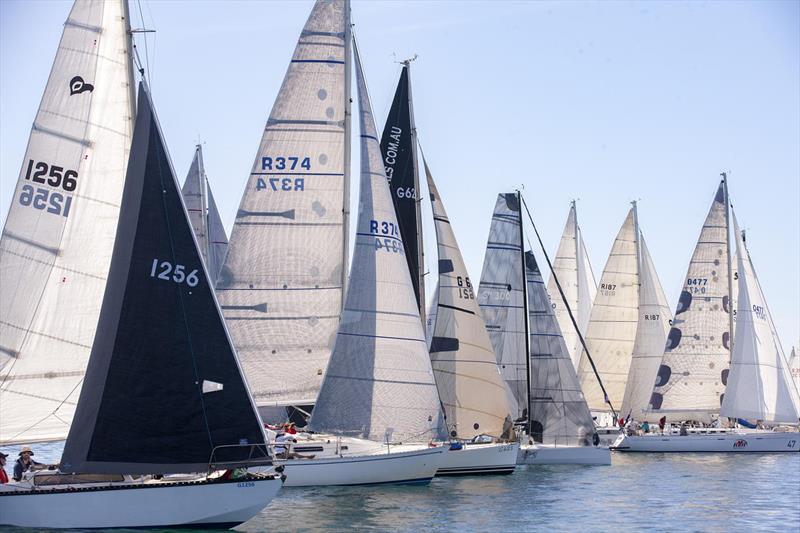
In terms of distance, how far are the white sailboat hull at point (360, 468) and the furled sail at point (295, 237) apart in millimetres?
2841

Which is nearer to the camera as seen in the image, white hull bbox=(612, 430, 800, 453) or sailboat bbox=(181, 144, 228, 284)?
sailboat bbox=(181, 144, 228, 284)

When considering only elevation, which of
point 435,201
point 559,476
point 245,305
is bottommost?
point 559,476

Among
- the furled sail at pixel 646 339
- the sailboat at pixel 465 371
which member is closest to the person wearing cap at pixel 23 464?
the sailboat at pixel 465 371

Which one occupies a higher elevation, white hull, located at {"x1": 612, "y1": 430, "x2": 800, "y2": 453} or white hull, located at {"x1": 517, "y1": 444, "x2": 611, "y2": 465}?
white hull, located at {"x1": 612, "y1": 430, "x2": 800, "y2": 453}

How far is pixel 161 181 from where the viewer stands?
2131 cm

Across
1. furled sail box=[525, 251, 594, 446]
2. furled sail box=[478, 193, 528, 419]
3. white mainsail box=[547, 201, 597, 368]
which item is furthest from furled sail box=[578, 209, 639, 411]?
furled sail box=[525, 251, 594, 446]

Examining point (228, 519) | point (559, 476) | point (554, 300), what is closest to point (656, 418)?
point (554, 300)

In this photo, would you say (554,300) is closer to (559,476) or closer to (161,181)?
(559,476)

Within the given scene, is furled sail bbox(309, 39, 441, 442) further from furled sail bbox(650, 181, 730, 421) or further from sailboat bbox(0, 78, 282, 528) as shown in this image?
furled sail bbox(650, 181, 730, 421)

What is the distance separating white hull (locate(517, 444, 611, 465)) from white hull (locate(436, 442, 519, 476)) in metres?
3.83

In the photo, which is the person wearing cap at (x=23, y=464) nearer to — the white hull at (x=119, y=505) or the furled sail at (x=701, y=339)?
the white hull at (x=119, y=505)

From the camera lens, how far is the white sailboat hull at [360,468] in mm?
27562

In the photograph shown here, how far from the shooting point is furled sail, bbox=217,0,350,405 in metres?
30.1

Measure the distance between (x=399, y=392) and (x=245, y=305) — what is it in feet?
15.9
